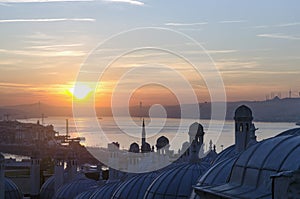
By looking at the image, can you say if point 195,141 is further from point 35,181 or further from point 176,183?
point 35,181

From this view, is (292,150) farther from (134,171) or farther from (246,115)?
(134,171)

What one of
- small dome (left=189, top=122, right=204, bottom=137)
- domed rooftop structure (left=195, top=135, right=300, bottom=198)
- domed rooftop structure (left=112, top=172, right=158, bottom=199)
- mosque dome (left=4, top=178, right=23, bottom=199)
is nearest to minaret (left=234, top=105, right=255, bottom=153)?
small dome (left=189, top=122, right=204, bottom=137)

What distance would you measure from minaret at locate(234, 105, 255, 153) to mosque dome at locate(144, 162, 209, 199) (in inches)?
44.0

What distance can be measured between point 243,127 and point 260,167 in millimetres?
6689

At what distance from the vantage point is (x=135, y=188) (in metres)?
15.9

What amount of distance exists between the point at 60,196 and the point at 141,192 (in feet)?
22.6

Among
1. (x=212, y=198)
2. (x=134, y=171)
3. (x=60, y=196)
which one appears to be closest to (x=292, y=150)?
(x=212, y=198)

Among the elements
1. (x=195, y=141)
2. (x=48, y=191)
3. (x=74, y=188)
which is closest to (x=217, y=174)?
(x=195, y=141)

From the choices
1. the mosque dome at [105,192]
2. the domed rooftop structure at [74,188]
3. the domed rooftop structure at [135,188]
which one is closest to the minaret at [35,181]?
the domed rooftop structure at [74,188]

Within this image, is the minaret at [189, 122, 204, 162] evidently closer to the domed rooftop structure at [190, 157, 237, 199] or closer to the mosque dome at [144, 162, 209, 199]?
the mosque dome at [144, 162, 209, 199]

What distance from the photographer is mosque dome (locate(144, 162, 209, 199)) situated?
13789 millimetres

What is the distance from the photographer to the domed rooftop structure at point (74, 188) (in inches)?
861

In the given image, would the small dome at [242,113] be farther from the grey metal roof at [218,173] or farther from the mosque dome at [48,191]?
the mosque dome at [48,191]

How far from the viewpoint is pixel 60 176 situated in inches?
978
